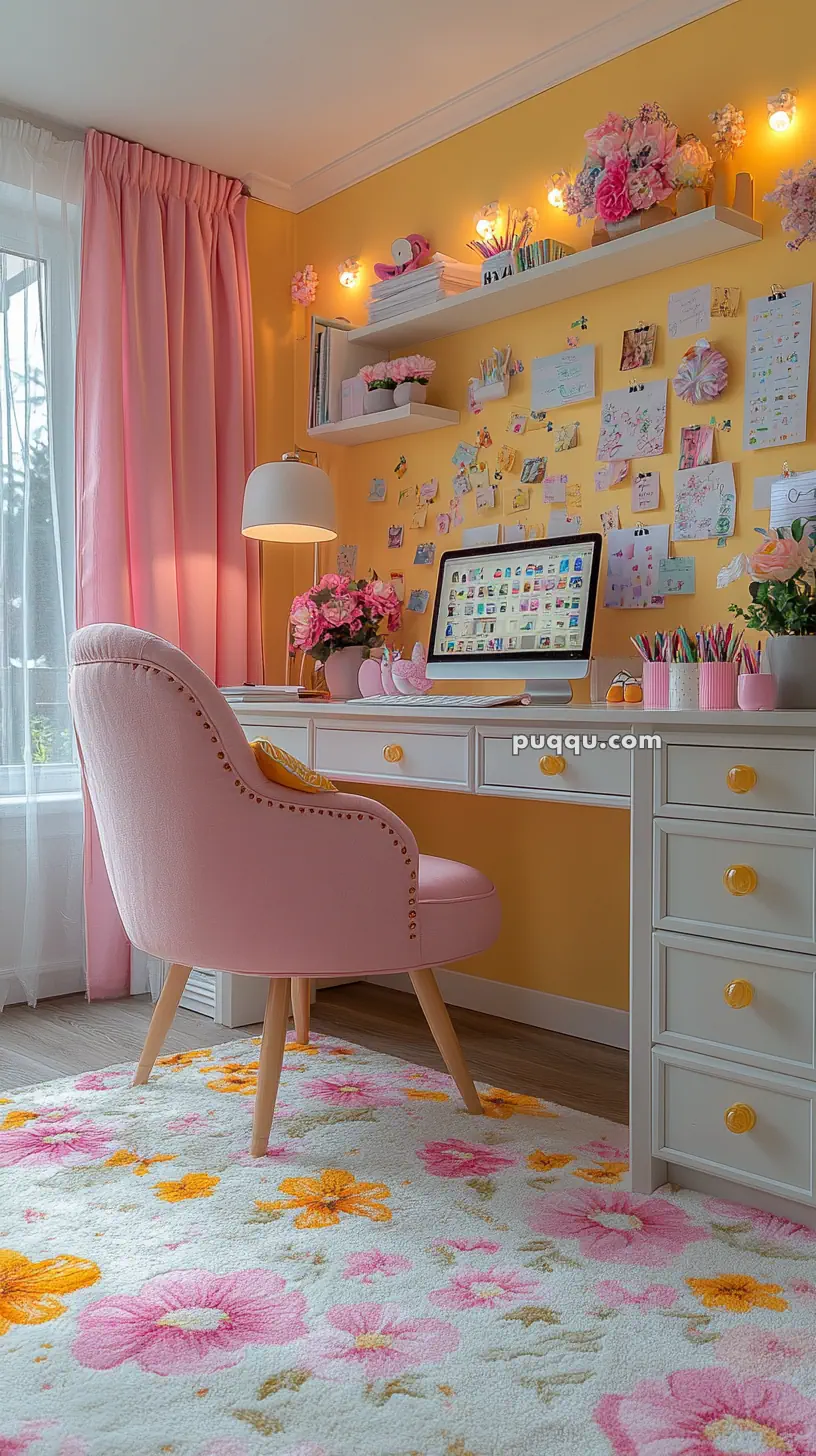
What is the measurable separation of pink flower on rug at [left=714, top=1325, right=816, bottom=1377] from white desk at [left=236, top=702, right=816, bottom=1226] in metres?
0.30

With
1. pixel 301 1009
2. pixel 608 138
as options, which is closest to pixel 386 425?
pixel 608 138

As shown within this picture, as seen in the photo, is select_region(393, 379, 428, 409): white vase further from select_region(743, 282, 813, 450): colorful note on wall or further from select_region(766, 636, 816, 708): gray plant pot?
select_region(766, 636, 816, 708): gray plant pot

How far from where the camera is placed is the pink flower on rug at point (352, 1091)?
2344 millimetres

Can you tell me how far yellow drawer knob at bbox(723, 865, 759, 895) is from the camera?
1798mm

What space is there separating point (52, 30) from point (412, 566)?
62.5 inches

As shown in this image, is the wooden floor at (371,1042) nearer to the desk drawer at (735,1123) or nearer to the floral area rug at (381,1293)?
the floral area rug at (381,1293)

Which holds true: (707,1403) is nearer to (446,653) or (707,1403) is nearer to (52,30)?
(446,653)

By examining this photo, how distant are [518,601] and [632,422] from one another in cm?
50

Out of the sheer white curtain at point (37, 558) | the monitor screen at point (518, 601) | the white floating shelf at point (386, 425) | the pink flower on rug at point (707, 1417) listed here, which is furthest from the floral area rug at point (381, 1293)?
the white floating shelf at point (386, 425)

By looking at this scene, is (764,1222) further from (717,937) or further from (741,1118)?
(717,937)

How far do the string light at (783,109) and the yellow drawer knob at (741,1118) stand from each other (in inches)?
76.4

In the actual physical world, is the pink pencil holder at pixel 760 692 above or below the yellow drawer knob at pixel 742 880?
above

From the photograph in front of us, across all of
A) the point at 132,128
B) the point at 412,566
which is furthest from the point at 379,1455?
the point at 132,128

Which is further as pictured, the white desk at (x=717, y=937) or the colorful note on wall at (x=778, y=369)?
the colorful note on wall at (x=778, y=369)
